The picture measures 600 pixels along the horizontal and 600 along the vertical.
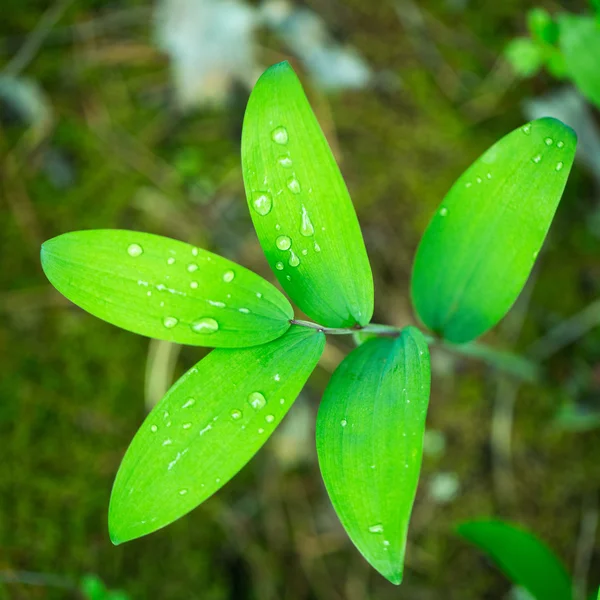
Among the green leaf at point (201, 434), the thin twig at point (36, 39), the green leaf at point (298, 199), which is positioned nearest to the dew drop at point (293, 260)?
the green leaf at point (298, 199)

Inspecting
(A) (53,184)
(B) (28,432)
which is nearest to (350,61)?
(A) (53,184)

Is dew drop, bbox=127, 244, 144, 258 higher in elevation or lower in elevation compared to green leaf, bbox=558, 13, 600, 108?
lower

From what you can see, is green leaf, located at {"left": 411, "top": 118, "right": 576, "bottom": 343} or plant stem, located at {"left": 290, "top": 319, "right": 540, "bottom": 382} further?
plant stem, located at {"left": 290, "top": 319, "right": 540, "bottom": 382}

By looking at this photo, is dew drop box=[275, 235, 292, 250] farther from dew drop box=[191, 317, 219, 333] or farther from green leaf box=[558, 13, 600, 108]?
green leaf box=[558, 13, 600, 108]

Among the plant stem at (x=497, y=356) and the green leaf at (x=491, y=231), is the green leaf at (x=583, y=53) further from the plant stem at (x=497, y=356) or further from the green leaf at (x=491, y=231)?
the plant stem at (x=497, y=356)

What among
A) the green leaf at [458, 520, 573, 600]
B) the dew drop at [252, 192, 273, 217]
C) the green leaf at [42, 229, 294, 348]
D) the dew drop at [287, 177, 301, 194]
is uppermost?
the dew drop at [287, 177, 301, 194]

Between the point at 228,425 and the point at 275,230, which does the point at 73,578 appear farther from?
the point at 275,230

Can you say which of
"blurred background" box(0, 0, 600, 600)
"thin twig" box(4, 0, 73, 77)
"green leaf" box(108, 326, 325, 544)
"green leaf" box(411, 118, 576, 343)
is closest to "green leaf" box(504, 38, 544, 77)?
"blurred background" box(0, 0, 600, 600)

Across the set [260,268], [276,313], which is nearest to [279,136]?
[276,313]
